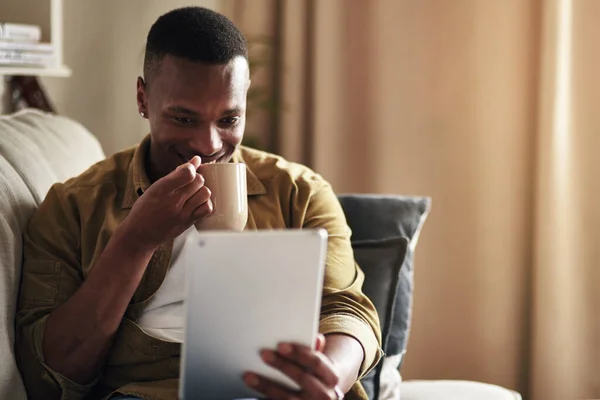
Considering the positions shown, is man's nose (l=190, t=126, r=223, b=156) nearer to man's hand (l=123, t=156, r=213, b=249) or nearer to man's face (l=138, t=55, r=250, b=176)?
man's face (l=138, t=55, r=250, b=176)

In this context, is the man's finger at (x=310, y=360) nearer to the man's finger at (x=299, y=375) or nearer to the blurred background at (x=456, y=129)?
the man's finger at (x=299, y=375)

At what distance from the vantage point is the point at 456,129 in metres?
2.35

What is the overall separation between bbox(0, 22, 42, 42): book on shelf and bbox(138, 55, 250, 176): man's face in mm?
709

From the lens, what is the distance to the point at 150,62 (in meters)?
1.46

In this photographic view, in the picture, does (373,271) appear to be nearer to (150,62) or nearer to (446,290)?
(150,62)

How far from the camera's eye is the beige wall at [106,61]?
2.62m

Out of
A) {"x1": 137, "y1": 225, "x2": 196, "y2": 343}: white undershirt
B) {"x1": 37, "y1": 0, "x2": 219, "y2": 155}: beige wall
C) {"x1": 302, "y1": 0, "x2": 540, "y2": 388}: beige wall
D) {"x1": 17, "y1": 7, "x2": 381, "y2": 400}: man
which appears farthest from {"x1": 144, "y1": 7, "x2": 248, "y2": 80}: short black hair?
{"x1": 37, "y1": 0, "x2": 219, "y2": 155}: beige wall

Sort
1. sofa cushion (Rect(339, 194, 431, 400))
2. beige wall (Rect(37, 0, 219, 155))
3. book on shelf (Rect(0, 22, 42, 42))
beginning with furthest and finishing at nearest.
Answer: beige wall (Rect(37, 0, 219, 155)), book on shelf (Rect(0, 22, 42, 42)), sofa cushion (Rect(339, 194, 431, 400))

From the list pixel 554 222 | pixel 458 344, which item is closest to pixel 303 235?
pixel 554 222

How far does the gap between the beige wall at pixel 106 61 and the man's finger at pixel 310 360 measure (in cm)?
181

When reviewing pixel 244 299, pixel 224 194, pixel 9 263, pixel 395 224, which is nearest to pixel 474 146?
pixel 395 224

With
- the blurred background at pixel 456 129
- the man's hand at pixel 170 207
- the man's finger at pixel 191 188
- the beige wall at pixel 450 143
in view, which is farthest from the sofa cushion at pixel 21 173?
the beige wall at pixel 450 143

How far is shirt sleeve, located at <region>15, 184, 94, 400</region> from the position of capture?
1331 millimetres

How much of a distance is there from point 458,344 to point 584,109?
2.48 feet
